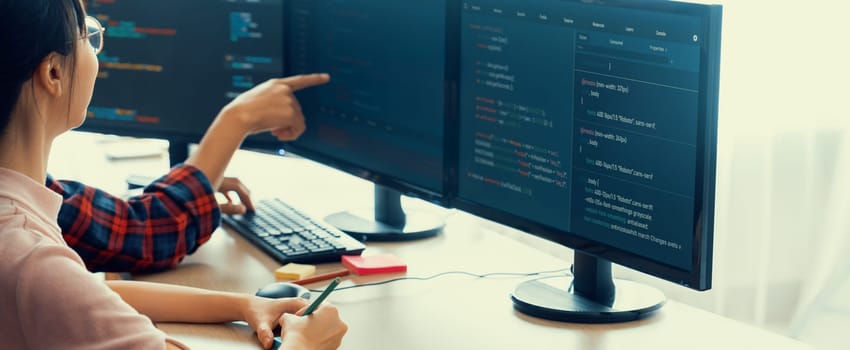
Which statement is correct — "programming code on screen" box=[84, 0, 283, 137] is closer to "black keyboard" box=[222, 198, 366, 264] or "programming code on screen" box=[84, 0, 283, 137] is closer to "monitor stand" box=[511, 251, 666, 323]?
"black keyboard" box=[222, 198, 366, 264]

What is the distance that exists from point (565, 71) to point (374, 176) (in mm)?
524

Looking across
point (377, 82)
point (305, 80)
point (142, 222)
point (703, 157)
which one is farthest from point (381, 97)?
point (703, 157)

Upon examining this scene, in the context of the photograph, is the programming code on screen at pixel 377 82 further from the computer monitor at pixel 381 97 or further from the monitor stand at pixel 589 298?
the monitor stand at pixel 589 298

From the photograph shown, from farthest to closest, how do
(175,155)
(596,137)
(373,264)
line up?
(175,155) → (373,264) → (596,137)

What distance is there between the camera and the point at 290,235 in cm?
187

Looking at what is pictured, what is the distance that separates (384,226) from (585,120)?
58 cm

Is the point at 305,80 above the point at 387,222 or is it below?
above

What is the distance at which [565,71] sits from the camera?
147 cm

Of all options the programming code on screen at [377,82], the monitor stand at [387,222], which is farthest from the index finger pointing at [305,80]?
the monitor stand at [387,222]

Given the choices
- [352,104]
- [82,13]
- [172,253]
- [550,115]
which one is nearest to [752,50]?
[352,104]

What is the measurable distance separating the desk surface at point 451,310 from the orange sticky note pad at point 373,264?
16 mm

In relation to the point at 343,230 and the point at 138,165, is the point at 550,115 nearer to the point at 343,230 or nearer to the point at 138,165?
the point at 343,230

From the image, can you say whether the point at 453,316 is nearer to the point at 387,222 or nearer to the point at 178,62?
the point at 387,222

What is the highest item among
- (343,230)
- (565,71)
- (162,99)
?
A: (565,71)
